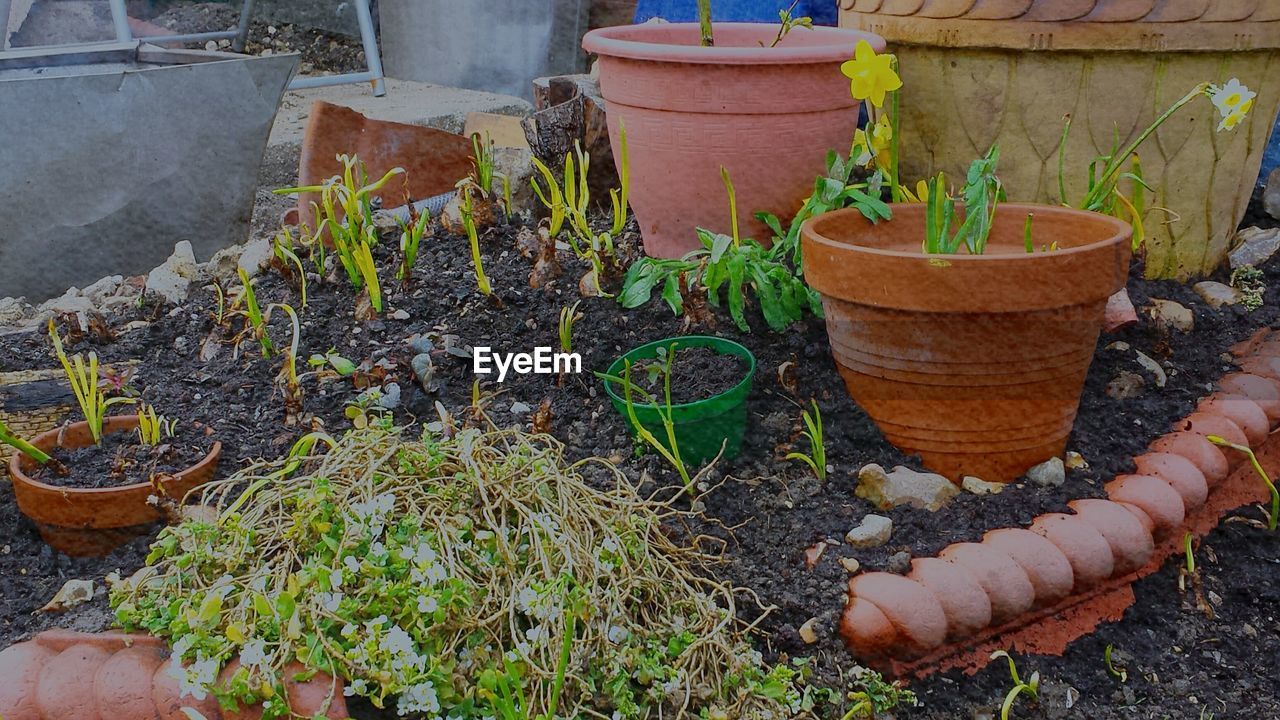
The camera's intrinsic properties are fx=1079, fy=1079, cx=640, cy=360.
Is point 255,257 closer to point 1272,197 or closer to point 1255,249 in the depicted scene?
point 1255,249

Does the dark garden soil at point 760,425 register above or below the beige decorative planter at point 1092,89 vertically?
below

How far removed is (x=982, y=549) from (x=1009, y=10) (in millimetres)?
1091

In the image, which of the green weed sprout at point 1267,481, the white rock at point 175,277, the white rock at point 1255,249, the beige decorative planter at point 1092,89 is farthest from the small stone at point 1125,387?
the white rock at point 175,277

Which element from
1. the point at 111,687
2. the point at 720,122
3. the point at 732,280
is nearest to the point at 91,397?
the point at 111,687

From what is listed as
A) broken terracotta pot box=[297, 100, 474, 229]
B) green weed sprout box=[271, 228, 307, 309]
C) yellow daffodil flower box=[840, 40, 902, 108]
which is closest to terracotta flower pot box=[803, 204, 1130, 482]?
yellow daffodil flower box=[840, 40, 902, 108]

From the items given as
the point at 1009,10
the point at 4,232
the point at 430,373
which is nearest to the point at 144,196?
the point at 4,232

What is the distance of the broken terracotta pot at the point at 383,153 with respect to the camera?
2.79 meters

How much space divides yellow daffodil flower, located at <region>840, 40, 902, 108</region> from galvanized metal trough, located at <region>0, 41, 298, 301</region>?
72.6 inches

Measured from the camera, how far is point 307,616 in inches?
53.8

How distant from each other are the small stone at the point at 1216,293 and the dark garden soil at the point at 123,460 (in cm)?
210

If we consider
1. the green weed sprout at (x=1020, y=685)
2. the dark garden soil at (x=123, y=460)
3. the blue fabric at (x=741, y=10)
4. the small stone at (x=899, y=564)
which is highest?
the blue fabric at (x=741, y=10)

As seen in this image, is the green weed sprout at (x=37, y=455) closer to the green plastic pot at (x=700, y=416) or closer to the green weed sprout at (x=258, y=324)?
the green weed sprout at (x=258, y=324)

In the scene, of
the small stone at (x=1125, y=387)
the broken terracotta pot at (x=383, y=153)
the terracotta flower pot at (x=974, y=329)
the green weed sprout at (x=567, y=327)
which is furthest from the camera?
the broken terracotta pot at (x=383, y=153)

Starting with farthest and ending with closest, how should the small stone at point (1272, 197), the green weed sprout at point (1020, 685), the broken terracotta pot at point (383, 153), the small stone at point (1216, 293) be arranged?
the broken terracotta pot at point (383, 153) < the small stone at point (1272, 197) < the small stone at point (1216, 293) < the green weed sprout at point (1020, 685)
